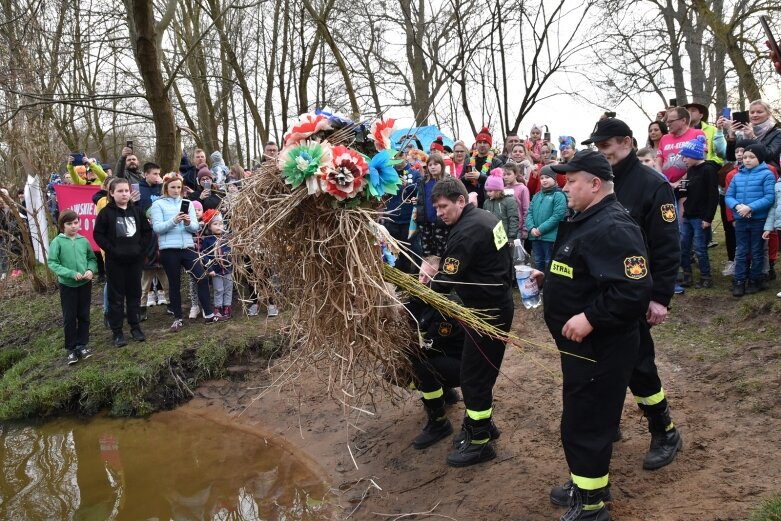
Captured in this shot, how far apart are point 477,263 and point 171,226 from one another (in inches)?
182

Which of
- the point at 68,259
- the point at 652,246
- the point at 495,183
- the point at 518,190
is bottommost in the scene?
the point at 68,259

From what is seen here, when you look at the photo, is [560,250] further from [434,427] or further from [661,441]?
[434,427]

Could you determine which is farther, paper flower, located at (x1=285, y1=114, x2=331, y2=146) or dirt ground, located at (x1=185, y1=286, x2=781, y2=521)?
paper flower, located at (x1=285, y1=114, x2=331, y2=146)

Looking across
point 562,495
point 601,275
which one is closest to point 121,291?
point 562,495

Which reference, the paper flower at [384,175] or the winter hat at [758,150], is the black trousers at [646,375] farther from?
the winter hat at [758,150]

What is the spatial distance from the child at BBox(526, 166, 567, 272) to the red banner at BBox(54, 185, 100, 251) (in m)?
6.76

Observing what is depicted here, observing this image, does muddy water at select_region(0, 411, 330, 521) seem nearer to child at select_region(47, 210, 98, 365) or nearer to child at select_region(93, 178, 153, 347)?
child at select_region(47, 210, 98, 365)

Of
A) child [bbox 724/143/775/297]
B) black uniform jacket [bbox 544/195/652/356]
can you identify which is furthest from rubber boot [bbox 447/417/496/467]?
child [bbox 724/143/775/297]

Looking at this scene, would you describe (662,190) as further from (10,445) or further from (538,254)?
(10,445)

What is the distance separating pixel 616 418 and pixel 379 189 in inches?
71.7

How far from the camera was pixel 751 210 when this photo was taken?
6156 millimetres

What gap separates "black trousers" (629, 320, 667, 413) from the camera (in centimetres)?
351

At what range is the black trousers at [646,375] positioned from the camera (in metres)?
3.51

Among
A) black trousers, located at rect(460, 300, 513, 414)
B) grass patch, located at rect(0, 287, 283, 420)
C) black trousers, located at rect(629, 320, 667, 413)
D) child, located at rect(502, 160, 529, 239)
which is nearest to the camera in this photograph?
black trousers, located at rect(629, 320, 667, 413)
